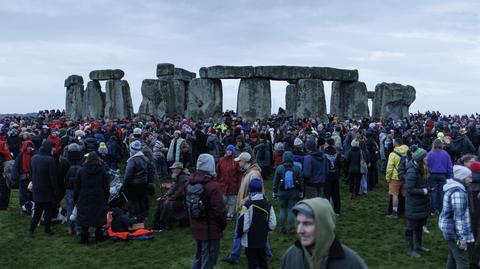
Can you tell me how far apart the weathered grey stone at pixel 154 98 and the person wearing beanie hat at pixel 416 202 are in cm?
2356

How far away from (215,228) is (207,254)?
0.39m

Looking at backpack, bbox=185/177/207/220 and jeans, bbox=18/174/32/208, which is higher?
backpack, bbox=185/177/207/220

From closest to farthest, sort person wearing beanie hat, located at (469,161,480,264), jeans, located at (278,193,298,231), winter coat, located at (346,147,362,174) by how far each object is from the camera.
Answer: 1. person wearing beanie hat, located at (469,161,480,264)
2. jeans, located at (278,193,298,231)
3. winter coat, located at (346,147,362,174)

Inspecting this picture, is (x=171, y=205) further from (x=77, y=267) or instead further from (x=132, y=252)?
(x=77, y=267)

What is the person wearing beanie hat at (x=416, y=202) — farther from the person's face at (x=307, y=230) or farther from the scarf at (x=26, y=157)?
the scarf at (x=26, y=157)

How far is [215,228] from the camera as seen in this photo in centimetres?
684

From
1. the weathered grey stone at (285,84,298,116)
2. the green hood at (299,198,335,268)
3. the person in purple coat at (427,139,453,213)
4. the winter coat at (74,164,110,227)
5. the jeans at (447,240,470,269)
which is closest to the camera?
the green hood at (299,198,335,268)

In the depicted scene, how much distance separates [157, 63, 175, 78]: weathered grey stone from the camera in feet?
107

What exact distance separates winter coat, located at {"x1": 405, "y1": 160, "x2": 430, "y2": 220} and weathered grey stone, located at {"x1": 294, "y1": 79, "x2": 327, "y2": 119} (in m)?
19.9

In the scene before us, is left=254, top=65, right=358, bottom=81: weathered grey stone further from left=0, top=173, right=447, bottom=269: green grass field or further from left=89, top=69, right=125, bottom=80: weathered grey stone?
left=0, top=173, right=447, bottom=269: green grass field

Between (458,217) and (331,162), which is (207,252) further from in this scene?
(331,162)

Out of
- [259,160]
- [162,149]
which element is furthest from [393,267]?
[162,149]

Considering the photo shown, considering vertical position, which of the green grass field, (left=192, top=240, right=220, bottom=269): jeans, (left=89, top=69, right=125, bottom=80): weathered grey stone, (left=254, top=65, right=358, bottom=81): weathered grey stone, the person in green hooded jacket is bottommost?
the green grass field

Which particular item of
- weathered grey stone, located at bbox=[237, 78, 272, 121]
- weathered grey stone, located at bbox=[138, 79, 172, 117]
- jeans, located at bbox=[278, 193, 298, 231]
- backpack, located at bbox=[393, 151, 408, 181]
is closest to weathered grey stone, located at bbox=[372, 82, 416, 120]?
weathered grey stone, located at bbox=[237, 78, 272, 121]
